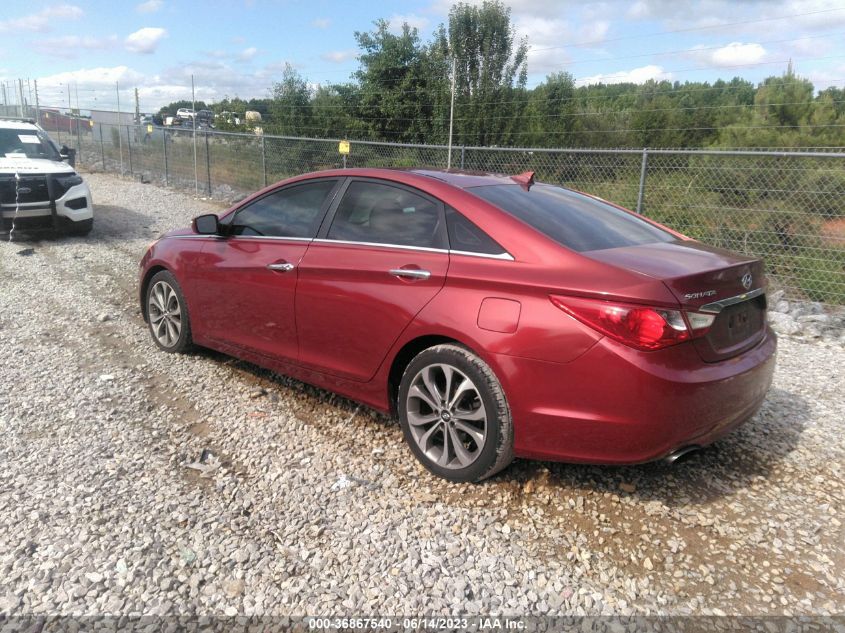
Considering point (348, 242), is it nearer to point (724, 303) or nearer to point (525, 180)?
point (525, 180)

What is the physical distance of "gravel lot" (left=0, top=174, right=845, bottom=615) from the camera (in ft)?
8.32

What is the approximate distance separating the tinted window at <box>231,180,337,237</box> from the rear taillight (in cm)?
196

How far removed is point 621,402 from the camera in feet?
8.91

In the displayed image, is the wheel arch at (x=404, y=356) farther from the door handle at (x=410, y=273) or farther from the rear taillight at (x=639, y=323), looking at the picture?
the rear taillight at (x=639, y=323)

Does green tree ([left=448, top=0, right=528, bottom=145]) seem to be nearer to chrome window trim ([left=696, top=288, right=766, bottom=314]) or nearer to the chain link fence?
the chain link fence

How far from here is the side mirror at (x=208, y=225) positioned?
4.55 m

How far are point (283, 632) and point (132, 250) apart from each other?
8912 mm

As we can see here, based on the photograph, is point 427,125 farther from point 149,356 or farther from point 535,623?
A: point 535,623

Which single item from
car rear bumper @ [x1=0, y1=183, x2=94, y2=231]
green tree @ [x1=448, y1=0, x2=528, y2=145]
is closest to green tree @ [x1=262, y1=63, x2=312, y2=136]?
green tree @ [x1=448, y1=0, x2=528, y2=145]

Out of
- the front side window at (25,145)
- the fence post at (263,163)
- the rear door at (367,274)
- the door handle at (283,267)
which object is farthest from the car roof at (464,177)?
the fence post at (263,163)

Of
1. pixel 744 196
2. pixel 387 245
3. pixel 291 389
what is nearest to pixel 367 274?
pixel 387 245

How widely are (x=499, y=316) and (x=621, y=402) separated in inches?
26.1

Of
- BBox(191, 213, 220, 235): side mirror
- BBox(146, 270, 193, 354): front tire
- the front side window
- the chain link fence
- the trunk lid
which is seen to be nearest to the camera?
the trunk lid

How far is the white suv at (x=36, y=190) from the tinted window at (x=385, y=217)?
8.19m
